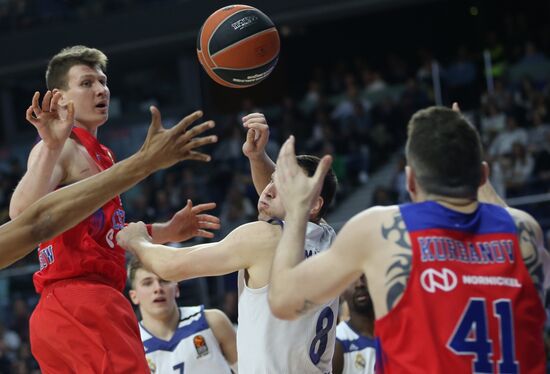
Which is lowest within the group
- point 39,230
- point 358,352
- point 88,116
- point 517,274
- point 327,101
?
point 358,352

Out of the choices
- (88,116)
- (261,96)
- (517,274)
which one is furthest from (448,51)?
(517,274)

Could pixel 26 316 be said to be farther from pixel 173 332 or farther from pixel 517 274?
pixel 517 274

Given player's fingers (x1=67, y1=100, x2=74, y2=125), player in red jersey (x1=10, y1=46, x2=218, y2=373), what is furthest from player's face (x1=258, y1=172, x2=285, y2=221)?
player's fingers (x1=67, y1=100, x2=74, y2=125)

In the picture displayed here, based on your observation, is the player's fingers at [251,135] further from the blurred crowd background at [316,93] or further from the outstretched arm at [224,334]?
the blurred crowd background at [316,93]

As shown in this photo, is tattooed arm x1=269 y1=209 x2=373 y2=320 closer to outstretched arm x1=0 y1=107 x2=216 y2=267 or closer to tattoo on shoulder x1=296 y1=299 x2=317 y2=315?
tattoo on shoulder x1=296 y1=299 x2=317 y2=315

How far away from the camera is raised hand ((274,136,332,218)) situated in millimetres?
3252

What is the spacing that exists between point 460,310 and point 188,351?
359cm

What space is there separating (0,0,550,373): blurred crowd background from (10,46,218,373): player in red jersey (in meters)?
5.88

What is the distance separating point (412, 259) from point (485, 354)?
0.40 meters

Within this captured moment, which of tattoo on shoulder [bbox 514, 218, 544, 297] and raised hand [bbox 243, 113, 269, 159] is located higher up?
raised hand [bbox 243, 113, 269, 159]

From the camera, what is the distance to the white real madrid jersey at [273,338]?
4371mm

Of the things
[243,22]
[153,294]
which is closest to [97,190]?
[243,22]

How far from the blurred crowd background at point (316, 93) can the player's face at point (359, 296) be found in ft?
13.5

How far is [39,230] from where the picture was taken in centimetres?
342
